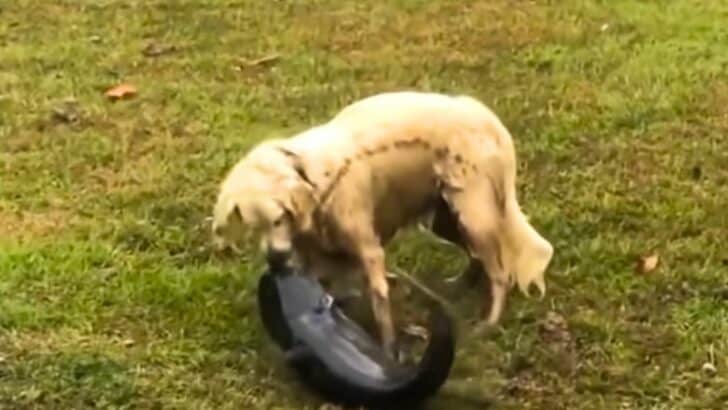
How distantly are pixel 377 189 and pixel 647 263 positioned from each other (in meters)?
0.89

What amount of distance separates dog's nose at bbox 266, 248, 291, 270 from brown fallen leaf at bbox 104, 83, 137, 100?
226 centimetres

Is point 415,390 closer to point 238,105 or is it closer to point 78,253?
point 78,253

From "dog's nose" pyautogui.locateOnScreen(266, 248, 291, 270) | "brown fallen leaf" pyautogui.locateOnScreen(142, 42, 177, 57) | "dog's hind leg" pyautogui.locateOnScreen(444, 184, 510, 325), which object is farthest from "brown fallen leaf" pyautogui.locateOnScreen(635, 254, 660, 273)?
"brown fallen leaf" pyautogui.locateOnScreen(142, 42, 177, 57)

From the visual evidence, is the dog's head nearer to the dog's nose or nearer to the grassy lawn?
the dog's nose

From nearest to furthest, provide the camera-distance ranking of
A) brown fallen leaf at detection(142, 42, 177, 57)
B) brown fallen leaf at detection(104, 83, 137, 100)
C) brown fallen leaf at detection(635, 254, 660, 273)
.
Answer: brown fallen leaf at detection(635, 254, 660, 273), brown fallen leaf at detection(104, 83, 137, 100), brown fallen leaf at detection(142, 42, 177, 57)

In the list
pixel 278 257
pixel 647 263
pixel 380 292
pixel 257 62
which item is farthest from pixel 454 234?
pixel 257 62

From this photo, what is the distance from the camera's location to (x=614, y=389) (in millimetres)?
3428

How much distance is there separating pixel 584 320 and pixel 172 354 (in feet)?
3.01

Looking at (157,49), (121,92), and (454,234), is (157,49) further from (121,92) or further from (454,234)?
(454,234)

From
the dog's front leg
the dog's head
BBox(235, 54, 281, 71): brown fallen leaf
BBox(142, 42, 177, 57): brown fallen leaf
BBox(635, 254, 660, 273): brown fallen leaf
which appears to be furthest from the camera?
BBox(142, 42, 177, 57): brown fallen leaf

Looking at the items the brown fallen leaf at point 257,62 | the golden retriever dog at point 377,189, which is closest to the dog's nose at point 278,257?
the golden retriever dog at point 377,189

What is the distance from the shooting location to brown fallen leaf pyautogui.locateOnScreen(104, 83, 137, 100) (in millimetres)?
5536

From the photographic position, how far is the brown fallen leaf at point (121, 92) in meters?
5.54

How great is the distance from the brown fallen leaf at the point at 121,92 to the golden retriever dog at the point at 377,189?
7.08 feet
